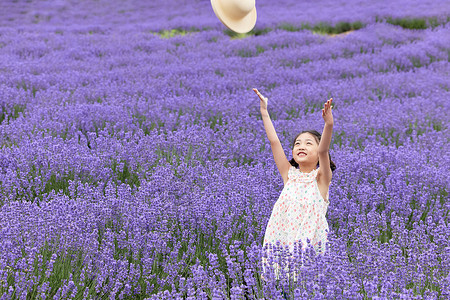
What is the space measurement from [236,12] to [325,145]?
2.58ft

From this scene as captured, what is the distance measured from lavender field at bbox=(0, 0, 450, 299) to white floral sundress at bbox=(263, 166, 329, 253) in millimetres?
157

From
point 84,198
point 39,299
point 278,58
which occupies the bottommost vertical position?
point 39,299

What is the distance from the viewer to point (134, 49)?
30.7 ft

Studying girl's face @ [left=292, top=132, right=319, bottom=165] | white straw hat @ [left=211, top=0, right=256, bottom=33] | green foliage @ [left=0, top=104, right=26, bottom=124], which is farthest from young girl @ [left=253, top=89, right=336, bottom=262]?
green foliage @ [left=0, top=104, right=26, bottom=124]

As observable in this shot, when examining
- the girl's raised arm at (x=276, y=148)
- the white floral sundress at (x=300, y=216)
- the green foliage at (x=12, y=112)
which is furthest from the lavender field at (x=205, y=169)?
the girl's raised arm at (x=276, y=148)

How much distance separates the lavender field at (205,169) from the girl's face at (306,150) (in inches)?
14.5

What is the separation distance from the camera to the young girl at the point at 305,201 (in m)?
2.55

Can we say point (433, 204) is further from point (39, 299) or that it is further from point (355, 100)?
point (355, 100)

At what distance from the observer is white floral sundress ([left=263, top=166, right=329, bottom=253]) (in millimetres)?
2553

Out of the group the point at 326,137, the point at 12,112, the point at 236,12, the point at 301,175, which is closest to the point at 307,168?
the point at 301,175

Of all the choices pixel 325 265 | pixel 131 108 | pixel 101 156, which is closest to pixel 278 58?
pixel 131 108

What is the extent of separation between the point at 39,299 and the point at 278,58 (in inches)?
261

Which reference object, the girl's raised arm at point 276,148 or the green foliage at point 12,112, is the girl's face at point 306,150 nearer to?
the girl's raised arm at point 276,148

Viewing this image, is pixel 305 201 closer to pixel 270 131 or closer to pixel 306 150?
pixel 306 150
